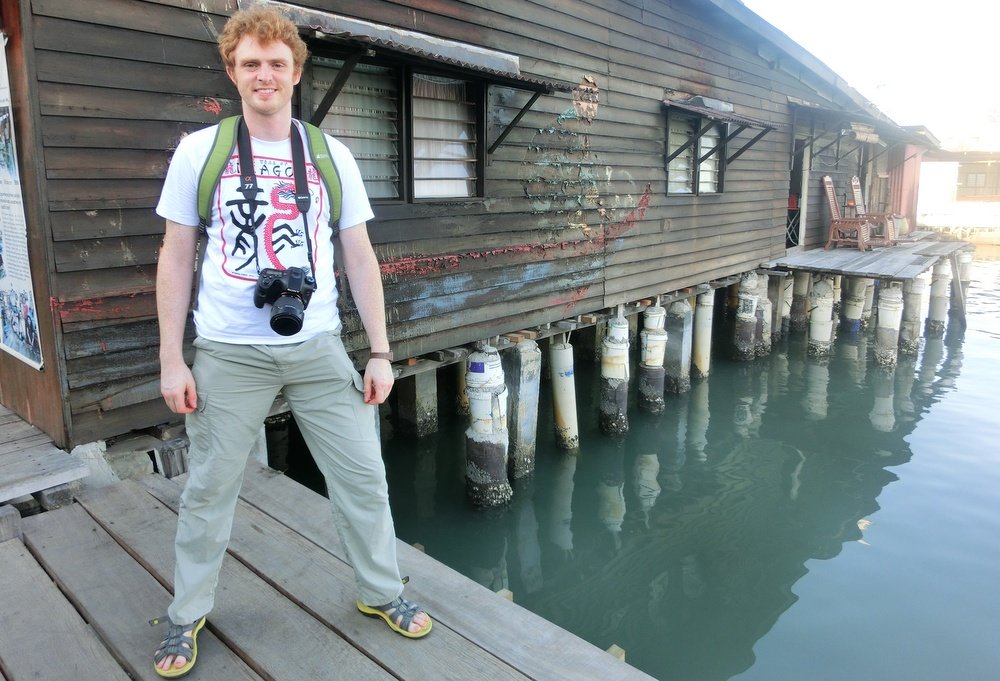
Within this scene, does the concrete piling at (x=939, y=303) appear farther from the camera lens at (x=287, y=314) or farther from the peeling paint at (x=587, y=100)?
the camera lens at (x=287, y=314)

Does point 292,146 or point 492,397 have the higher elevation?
point 292,146

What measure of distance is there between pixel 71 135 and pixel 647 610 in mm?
4498

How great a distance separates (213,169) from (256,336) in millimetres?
490

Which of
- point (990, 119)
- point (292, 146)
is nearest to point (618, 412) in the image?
point (292, 146)

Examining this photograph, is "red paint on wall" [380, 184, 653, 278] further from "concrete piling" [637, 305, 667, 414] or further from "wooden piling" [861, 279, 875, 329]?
"wooden piling" [861, 279, 875, 329]

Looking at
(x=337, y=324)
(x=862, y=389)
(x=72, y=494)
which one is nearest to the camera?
(x=337, y=324)

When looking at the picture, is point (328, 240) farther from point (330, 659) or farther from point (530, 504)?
point (530, 504)

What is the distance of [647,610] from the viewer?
5.07m

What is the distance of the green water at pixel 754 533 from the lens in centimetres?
471

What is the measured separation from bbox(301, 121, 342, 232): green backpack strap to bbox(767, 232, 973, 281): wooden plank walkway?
10.7 m

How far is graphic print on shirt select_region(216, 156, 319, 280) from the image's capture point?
6.92 ft

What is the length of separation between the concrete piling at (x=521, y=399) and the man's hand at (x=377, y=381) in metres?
4.46

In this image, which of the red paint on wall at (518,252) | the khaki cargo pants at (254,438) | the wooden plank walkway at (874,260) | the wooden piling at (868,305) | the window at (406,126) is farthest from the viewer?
the wooden piling at (868,305)

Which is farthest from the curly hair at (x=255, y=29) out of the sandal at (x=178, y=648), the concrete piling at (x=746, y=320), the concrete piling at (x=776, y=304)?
the concrete piling at (x=776, y=304)
